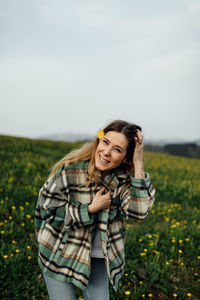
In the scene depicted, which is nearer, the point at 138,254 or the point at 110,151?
the point at 110,151

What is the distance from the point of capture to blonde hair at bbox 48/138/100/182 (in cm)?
180

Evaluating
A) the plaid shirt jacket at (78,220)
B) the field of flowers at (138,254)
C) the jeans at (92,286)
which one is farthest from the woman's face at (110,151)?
the field of flowers at (138,254)

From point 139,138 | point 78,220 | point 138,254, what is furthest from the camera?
point 138,254

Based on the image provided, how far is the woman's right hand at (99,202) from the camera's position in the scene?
5.57 ft

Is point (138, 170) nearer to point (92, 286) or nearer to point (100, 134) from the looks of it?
point (100, 134)

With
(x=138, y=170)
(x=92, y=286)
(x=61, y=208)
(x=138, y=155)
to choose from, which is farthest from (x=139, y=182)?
(x=92, y=286)

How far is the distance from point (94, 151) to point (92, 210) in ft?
1.64

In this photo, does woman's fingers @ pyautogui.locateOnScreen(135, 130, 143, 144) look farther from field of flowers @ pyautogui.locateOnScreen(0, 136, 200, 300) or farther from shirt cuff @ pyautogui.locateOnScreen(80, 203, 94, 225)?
field of flowers @ pyautogui.locateOnScreen(0, 136, 200, 300)

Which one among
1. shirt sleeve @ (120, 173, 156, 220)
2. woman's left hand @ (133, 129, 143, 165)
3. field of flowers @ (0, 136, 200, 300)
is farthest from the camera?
field of flowers @ (0, 136, 200, 300)

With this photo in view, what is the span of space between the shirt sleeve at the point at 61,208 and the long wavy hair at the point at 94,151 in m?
0.15

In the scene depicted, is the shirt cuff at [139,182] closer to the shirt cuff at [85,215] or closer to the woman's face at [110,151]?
the woman's face at [110,151]

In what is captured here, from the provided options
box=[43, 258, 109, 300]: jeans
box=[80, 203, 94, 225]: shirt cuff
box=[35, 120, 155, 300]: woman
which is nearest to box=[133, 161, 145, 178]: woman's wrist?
box=[35, 120, 155, 300]: woman

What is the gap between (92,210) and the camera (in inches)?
66.8

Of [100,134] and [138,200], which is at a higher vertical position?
[100,134]
